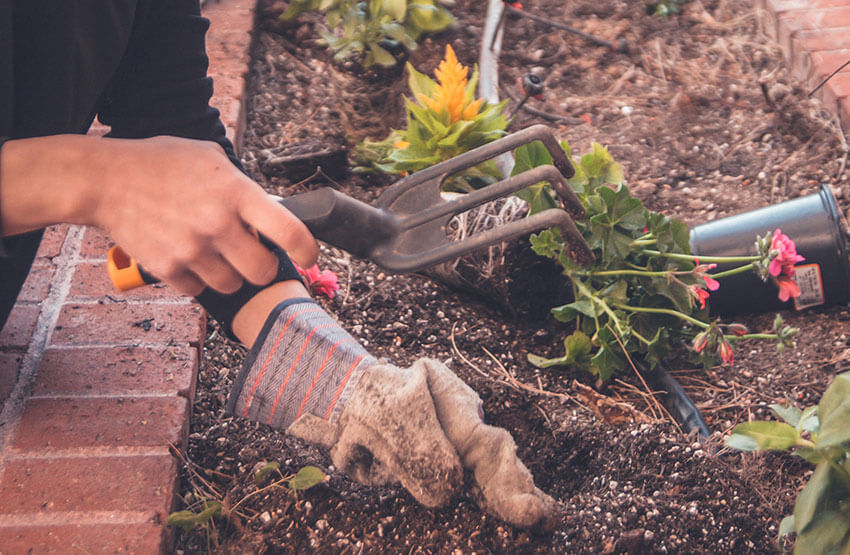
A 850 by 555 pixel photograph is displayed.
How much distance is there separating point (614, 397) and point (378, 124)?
40.4 inches

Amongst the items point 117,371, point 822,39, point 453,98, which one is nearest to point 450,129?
point 453,98

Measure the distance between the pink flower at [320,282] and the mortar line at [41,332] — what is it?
1.38 ft

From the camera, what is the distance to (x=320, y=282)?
4.49 feet

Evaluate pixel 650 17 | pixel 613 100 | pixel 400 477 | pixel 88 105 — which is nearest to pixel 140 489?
pixel 400 477

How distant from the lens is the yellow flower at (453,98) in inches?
56.4

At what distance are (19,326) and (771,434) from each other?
115 centimetres

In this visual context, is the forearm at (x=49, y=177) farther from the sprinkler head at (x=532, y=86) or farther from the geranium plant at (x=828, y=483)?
the sprinkler head at (x=532, y=86)

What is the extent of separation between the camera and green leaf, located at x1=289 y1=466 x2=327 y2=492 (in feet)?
3.32

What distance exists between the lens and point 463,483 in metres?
1.01

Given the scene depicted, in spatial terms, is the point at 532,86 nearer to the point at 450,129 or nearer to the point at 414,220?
the point at 450,129

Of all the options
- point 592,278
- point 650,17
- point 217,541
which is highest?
point 650,17

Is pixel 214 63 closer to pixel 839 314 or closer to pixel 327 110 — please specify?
pixel 327 110

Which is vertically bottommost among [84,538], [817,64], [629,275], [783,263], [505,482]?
[84,538]

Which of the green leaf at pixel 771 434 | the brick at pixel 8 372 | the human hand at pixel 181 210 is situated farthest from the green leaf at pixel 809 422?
the brick at pixel 8 372
